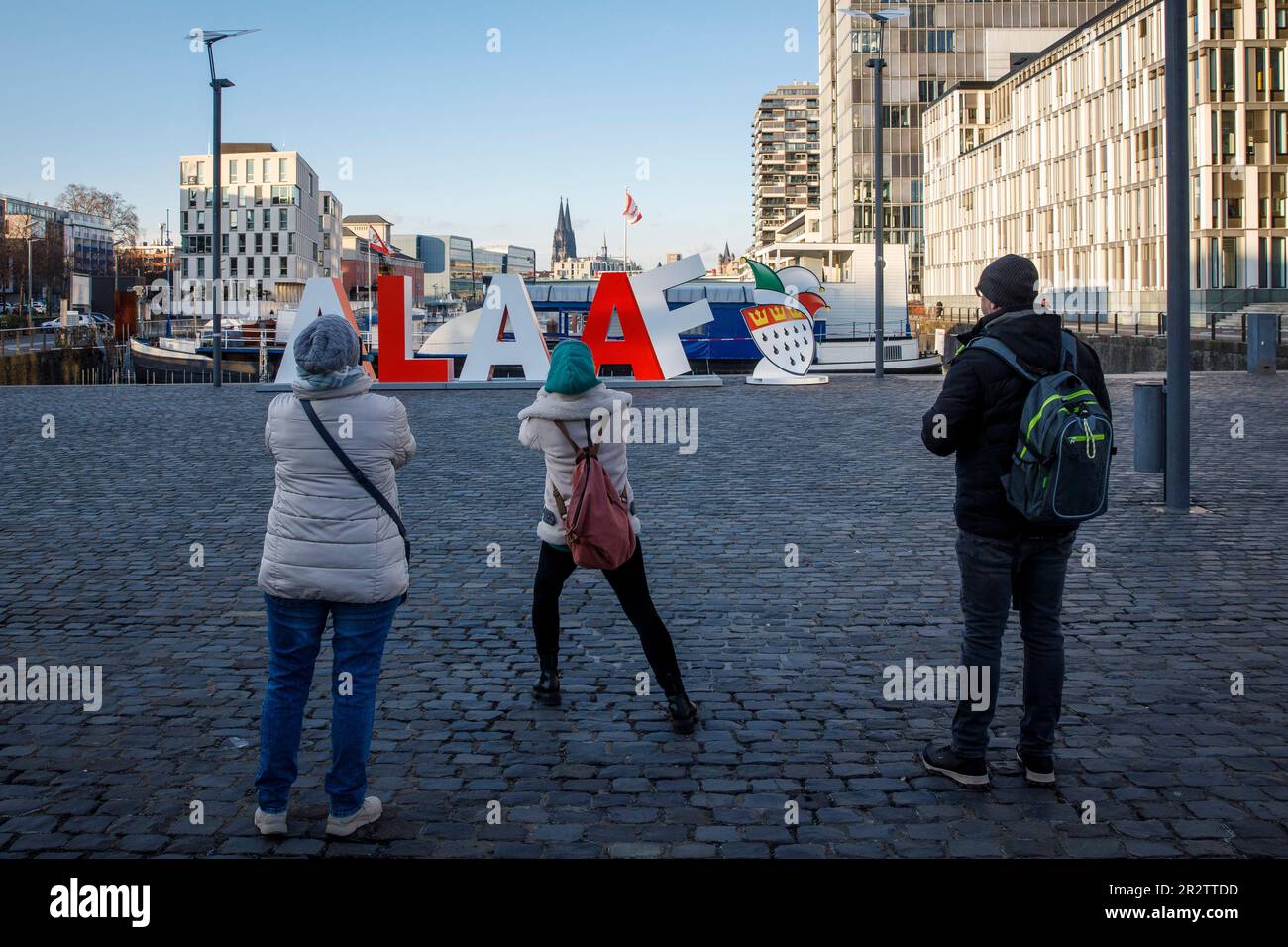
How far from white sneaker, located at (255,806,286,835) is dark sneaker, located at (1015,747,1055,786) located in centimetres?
263

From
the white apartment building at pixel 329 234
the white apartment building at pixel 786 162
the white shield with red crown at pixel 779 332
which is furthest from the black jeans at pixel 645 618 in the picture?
the white apartment building at pixel 786 162

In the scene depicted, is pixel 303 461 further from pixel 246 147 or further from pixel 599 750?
pixel 246 147

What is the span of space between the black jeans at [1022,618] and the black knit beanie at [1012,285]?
2.76ft

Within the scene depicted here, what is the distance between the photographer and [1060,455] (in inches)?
183

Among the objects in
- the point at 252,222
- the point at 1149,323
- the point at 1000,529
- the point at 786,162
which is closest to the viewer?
the point at 1000,529

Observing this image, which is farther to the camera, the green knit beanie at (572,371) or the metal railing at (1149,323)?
the metal railing at (1149,323)

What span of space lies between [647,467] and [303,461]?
1043 cm

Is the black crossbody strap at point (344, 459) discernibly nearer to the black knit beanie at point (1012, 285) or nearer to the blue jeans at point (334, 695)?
the blue jeans at point (334, 695)

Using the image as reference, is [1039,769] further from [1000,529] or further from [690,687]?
[690,687]

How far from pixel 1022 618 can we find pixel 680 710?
58.2 inches

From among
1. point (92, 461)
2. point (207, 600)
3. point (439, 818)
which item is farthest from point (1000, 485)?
point (92, 461)

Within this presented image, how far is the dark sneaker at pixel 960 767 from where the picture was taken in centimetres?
496

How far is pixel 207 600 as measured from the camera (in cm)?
832

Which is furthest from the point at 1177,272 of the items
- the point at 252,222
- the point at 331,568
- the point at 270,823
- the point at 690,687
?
the point at 252,222
